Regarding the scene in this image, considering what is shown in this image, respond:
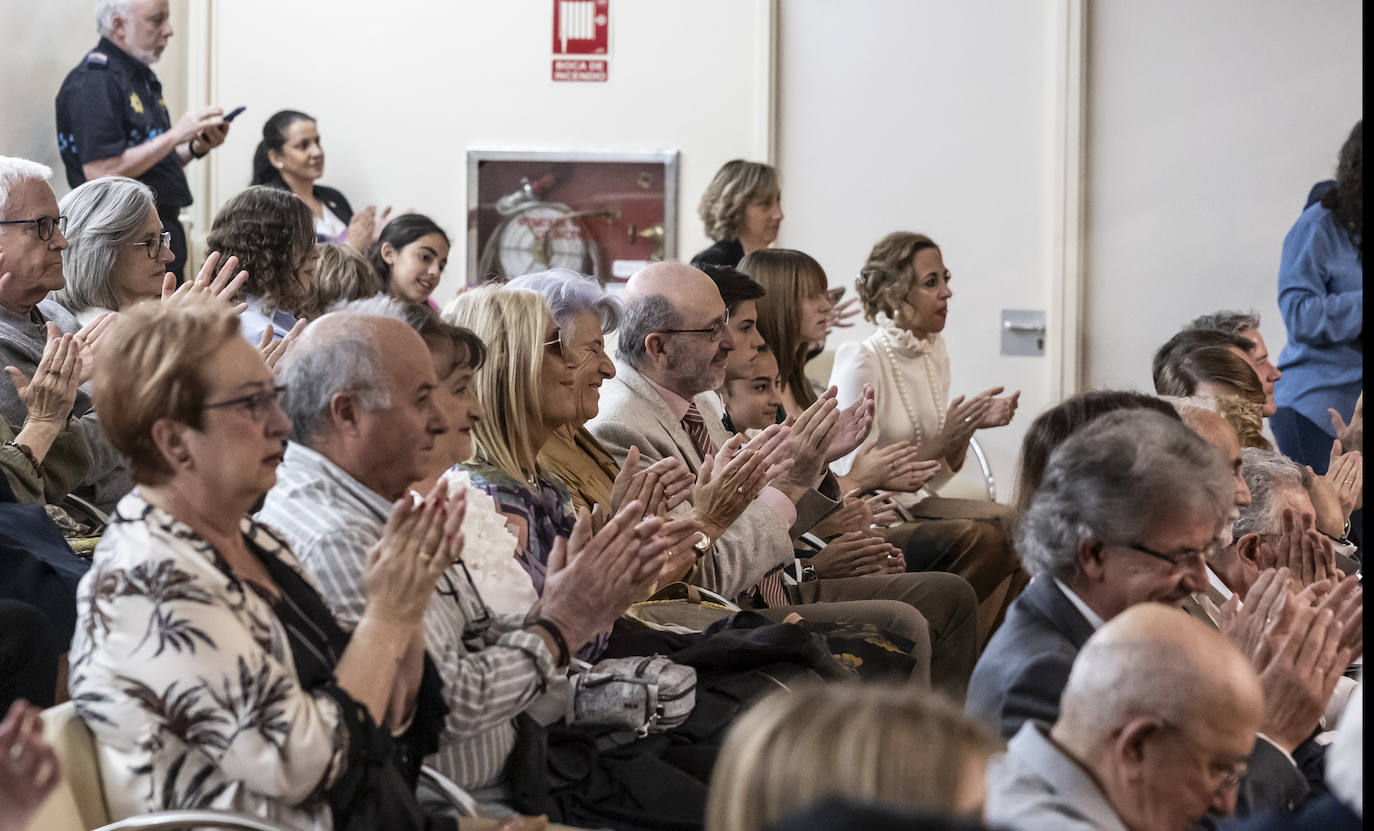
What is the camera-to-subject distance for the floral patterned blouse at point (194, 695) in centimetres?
161

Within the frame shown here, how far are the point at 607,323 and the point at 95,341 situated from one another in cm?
108

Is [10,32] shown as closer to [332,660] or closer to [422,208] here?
[422,208]

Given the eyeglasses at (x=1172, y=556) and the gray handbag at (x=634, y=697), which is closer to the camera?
the eyeglasses at (x=1172, y=556)

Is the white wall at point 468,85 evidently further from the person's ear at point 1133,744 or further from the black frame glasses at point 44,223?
the person's ear at point 1133,744

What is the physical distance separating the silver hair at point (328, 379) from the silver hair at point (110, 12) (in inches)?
140

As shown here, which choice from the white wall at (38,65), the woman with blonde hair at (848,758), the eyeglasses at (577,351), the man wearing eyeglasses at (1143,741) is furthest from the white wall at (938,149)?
the woman with blonde hair at (848,758)

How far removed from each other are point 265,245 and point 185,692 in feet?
8.38

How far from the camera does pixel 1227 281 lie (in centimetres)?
648

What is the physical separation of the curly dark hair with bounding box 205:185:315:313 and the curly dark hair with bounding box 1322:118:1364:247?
2939mm

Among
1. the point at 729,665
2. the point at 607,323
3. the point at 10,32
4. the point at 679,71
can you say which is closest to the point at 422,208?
the point at 679,71

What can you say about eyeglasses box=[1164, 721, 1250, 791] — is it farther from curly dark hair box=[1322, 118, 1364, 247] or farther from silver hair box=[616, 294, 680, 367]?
curly dark hair box=[1322, 118, 1364, 247]

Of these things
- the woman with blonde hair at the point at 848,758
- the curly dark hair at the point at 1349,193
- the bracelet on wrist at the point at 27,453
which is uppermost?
the curly dark hair at the point at 1349,193

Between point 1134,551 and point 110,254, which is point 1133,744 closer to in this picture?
point 1134,551

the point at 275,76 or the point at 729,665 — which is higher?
the point at 275,76
